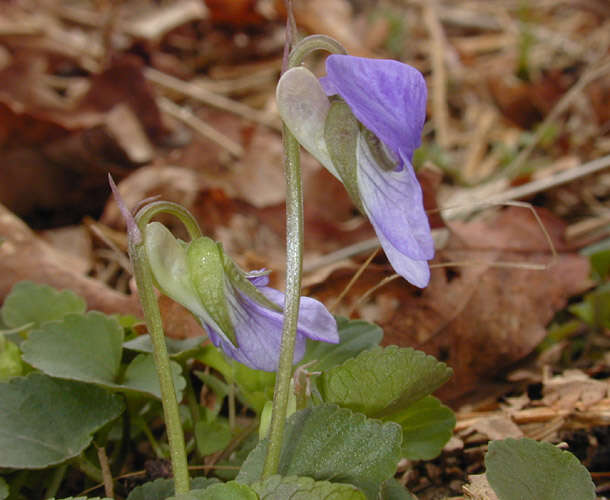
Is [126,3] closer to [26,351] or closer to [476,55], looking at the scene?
[476,55]

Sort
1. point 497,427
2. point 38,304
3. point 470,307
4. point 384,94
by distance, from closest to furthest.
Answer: point 384,94
point 497,427
point 38,304
point 470,307

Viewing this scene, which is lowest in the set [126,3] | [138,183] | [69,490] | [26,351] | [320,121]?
[69,490]

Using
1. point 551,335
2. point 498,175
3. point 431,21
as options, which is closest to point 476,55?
point 431,21

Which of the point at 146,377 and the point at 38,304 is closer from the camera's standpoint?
the point at 146,377

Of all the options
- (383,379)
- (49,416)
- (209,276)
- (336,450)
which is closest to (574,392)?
(383,379)

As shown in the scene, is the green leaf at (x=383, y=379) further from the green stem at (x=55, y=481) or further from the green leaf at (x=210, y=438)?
the green stem at (x=55, y=481)

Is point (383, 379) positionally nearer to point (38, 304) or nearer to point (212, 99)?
point (38, 304)
